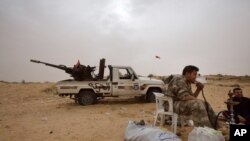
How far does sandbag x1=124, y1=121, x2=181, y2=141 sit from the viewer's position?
5.47 metres

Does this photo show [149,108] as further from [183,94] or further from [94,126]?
[183,94]

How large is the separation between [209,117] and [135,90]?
778 centimetres

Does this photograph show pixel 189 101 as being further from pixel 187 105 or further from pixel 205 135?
pixel 205 135

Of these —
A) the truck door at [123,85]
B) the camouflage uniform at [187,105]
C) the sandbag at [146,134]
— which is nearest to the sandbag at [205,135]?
the sandbag at [146,134]

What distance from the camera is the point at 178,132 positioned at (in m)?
7.10

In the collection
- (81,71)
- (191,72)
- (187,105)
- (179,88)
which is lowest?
(187,105)

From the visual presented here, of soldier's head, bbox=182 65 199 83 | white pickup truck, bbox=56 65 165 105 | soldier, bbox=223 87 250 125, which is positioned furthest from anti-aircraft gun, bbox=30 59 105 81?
soldier, bbox=223 87 250 125

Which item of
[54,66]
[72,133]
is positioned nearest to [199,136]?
[72,133]

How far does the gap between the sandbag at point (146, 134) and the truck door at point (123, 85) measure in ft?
25.5

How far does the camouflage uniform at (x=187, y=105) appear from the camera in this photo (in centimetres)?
648

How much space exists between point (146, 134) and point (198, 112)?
1.43m

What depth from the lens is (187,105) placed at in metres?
6.69

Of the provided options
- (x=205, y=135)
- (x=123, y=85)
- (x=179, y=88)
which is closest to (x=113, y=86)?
(x=123, y=85)

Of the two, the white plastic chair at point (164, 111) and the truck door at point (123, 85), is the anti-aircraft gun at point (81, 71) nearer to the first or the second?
the truck door at point (123, 85)
